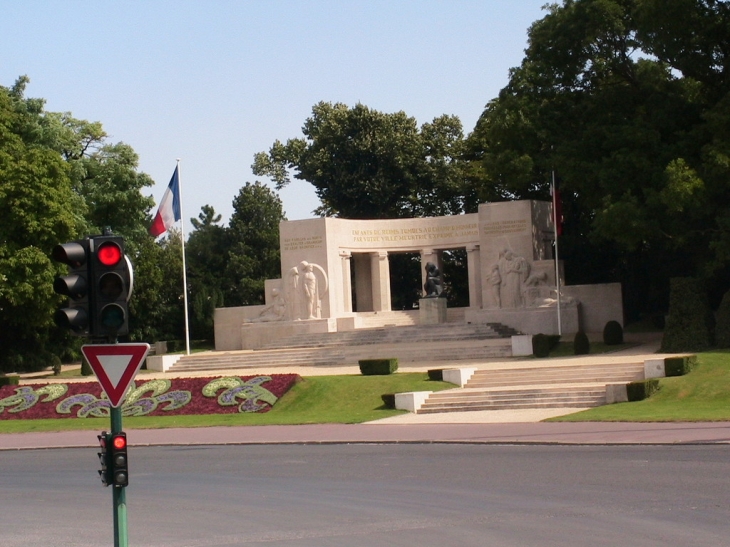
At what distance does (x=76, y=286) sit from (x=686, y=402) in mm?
22784

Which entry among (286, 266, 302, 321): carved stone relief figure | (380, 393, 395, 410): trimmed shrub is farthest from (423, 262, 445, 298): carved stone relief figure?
(380, 393, 395, 410): trimmed shrub

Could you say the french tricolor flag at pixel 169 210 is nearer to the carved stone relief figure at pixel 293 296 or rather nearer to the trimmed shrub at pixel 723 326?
the carved stone relief figure at pixel 293 296

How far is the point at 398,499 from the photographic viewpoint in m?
16.0

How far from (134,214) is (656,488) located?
51.4 m

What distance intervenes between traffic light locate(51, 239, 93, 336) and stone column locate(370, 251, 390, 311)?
51.2 m

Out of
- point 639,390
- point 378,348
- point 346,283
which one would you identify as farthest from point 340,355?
point 639,390

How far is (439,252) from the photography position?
61.7m

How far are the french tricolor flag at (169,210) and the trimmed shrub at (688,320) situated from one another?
72.5 ft

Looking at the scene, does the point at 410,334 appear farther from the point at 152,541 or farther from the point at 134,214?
the point at 152,541

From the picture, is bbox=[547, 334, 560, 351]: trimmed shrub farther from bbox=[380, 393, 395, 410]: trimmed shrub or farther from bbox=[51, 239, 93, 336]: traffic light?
bbox=[51, 239, 93, 336]: traffic light

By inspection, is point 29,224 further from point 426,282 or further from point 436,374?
point 436,374

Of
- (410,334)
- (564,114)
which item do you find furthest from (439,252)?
(564,114)

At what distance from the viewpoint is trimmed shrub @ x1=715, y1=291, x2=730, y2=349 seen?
1523 inches

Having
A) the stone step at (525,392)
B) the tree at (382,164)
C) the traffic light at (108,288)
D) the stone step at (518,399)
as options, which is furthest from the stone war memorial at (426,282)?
the traffic light at (108,288)
